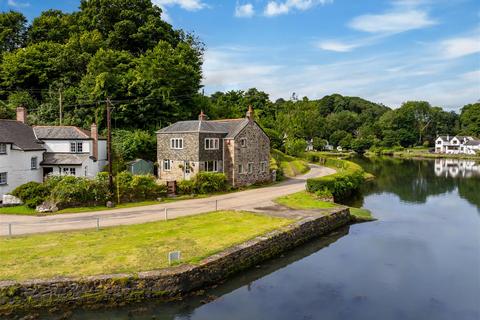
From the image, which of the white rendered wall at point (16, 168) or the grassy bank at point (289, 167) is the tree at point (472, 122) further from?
the white rendered wall at point (16, 168)

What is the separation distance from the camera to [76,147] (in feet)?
125

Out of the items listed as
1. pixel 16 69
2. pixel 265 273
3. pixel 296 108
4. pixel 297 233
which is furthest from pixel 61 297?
pixel 296 108

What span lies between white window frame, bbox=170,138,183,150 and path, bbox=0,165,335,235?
Answer: 7.28m

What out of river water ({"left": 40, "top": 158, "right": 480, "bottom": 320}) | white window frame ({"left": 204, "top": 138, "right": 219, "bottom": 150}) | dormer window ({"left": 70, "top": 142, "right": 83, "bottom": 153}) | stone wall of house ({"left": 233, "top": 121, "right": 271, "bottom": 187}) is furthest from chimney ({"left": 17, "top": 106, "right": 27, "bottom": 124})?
river water ({"left": 40, "top": 158, "right": 480, "bottom": 320})

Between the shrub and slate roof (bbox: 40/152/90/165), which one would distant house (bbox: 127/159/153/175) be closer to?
slate roof (bbox: 40/152/90/165)

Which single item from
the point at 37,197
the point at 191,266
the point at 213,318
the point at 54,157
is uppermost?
the point at 54,157

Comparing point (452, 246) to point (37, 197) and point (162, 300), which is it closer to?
point (162, 300)

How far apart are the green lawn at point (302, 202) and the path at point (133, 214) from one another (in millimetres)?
1165

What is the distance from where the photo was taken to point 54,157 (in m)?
37.0

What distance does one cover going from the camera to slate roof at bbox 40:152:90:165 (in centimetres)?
3628

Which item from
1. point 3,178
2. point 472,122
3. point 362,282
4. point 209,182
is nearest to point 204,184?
point 209,182

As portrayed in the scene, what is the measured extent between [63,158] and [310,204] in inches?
907

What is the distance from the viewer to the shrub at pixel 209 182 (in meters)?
35.6

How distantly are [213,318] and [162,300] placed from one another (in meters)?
2.41
